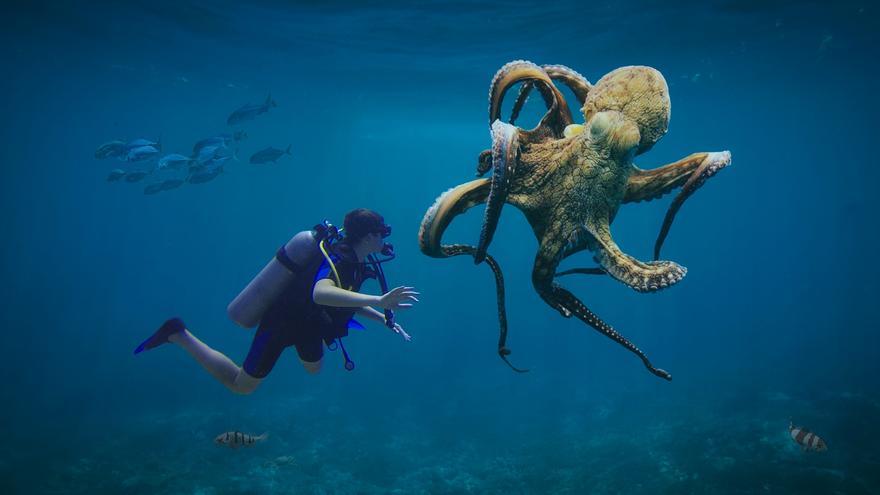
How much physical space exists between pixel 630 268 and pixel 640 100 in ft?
2.75

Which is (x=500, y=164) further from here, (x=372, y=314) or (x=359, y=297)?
(x=372, y=314)

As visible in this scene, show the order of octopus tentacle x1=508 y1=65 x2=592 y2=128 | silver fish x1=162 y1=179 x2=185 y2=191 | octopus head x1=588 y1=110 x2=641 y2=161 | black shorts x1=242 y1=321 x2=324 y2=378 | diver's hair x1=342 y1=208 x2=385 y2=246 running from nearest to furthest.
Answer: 1. octopus head x1=588 y1=110 x2=641 y2=161
2. octopus tentacle x1=508 y1=65 x2=592 y2=128
3. diver's hair x1=342 y1=208 x2=385 y2=246
4. black shorts x1=242 y1=321 x2=324 y2=378
5. silver fish x1=162 y1=179 x2=185 y2=191

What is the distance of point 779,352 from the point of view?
27.5m

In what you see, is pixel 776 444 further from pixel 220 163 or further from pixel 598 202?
pixel 220 163

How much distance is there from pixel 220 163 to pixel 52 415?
43.7 ft

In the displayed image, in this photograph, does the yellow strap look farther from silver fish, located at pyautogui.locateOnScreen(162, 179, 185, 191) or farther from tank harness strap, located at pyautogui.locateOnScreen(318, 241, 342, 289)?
silver fish, located at pyautogui.locateOnScreen(162, 179, 185, 191)

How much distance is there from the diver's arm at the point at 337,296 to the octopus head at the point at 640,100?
2.52 meters

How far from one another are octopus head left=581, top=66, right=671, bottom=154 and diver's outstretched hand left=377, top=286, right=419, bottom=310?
84.8 inches

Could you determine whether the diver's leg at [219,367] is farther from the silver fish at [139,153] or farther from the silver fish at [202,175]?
the silver fish at [202,175]

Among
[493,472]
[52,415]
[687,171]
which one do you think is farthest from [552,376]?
[687,171]

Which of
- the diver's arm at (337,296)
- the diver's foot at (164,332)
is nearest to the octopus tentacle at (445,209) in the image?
the diver's arm at (337,296)

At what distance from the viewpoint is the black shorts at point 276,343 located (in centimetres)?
525

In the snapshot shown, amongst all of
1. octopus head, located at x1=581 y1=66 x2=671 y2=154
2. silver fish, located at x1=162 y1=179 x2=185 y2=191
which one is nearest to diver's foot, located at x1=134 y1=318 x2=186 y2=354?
octopus head, located at x1=581 y1=66 x2=671 y2=154

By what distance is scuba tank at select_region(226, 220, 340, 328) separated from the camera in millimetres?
4812
